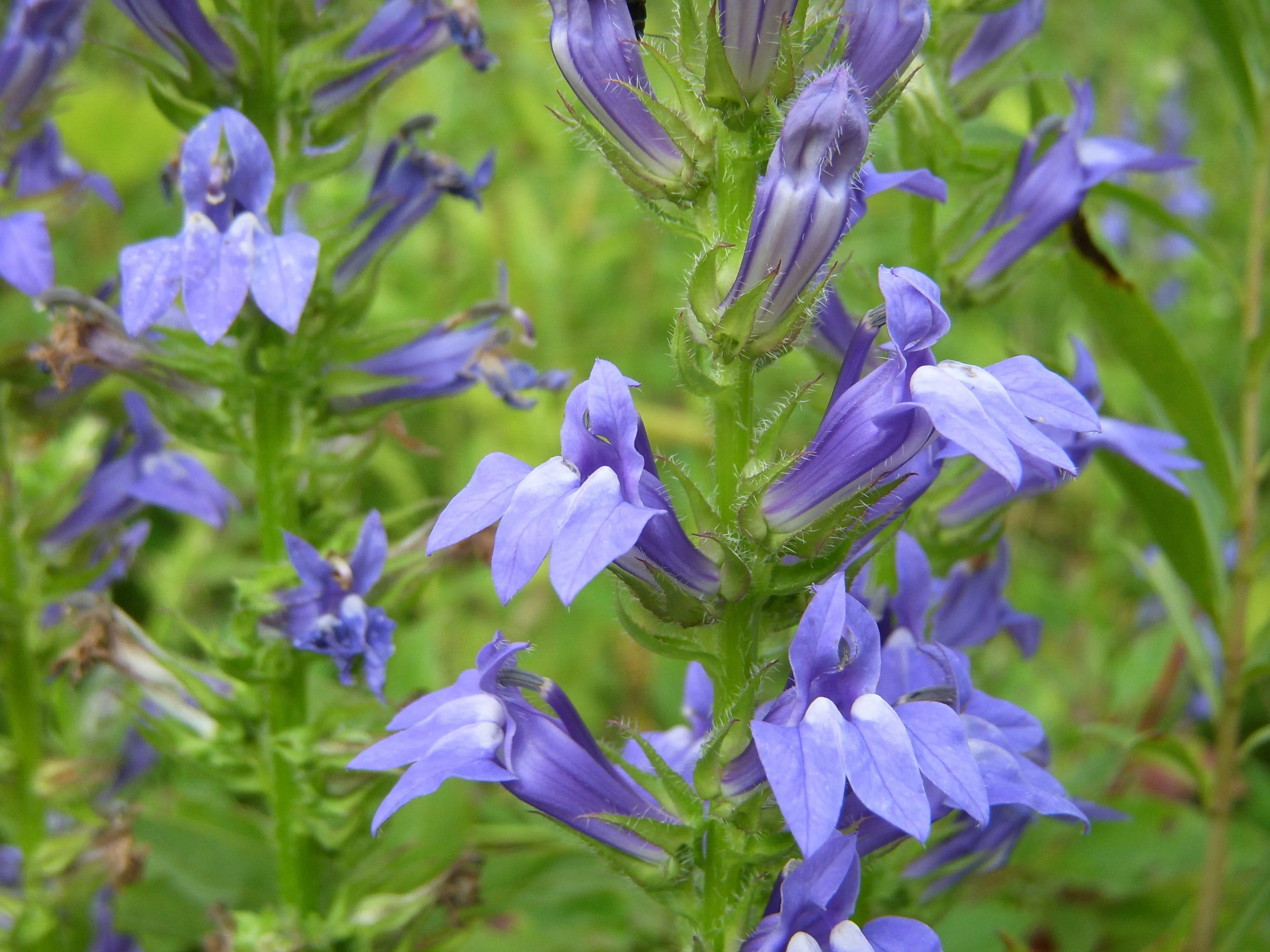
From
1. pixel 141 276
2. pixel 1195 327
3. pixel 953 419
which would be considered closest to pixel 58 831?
pixel 141 276

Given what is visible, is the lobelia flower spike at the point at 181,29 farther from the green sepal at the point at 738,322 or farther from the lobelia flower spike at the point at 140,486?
the green sepal at the point at 738,322

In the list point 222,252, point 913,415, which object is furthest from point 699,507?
point 222,252

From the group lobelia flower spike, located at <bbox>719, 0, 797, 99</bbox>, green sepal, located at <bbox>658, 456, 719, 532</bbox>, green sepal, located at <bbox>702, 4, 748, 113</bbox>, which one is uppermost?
lobelia flower spike, located at <bbox>719, 0, 797, 99</bbox>

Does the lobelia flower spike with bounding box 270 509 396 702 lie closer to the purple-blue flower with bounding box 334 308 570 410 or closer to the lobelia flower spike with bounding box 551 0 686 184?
the purple-blue flower with bounding box 334 308 570 410

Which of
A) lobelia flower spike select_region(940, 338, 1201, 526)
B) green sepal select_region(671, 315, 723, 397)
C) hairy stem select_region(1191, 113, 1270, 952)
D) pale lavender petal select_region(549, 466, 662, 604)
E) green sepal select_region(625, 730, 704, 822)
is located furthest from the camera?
hairy stem select_region(1191, 113, 1270, 952)

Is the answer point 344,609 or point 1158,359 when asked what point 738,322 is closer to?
point 344,609

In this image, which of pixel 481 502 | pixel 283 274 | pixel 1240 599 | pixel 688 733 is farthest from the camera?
pixel 1240 599

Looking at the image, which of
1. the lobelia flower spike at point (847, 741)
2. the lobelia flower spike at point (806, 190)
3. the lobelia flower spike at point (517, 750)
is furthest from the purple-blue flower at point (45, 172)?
the lobelia flower spike at point (847, 741)

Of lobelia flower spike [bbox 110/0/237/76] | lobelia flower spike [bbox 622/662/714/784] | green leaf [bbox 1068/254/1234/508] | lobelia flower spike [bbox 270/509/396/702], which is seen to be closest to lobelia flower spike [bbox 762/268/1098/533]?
lobelia flower spike [bbox 622/662/714/784]
